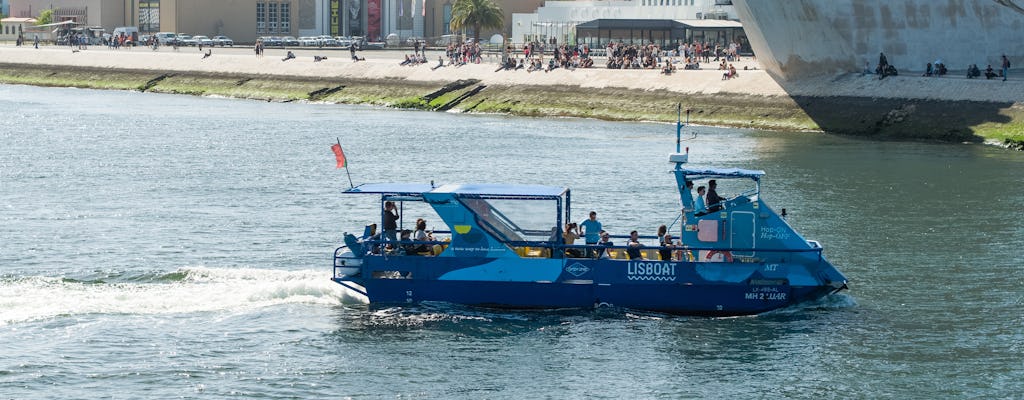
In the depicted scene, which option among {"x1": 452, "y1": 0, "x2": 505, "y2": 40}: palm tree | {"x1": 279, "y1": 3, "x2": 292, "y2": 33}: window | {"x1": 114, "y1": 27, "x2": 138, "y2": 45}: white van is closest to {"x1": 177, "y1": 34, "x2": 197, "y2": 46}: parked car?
{"x1": 114, "y1": 27, "x2": 138, "y2": 45}: white van

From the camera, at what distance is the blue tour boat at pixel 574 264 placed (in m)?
28.9

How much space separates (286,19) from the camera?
487 ft

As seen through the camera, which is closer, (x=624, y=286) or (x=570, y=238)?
(x=624, y=286)

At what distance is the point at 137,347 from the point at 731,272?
36.3 feet

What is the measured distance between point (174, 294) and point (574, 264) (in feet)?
26.6

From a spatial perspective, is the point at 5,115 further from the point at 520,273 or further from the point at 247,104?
the point at 520,273

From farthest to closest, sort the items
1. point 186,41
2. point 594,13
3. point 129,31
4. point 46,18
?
point 46,18
point 129,31
point 186,41
point 594,13

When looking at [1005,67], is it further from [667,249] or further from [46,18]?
[46,18]

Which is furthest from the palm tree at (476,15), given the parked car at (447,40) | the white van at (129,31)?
the white van at (129,31)

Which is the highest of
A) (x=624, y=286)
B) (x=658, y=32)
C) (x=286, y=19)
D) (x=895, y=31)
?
(x=286, y=19)

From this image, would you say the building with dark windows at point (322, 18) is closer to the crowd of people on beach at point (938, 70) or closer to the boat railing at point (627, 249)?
the crowd of people on beach at point (938, 70)

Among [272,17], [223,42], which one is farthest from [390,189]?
[272,17]

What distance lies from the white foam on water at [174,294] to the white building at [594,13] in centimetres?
8142

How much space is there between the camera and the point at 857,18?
71125 mm
